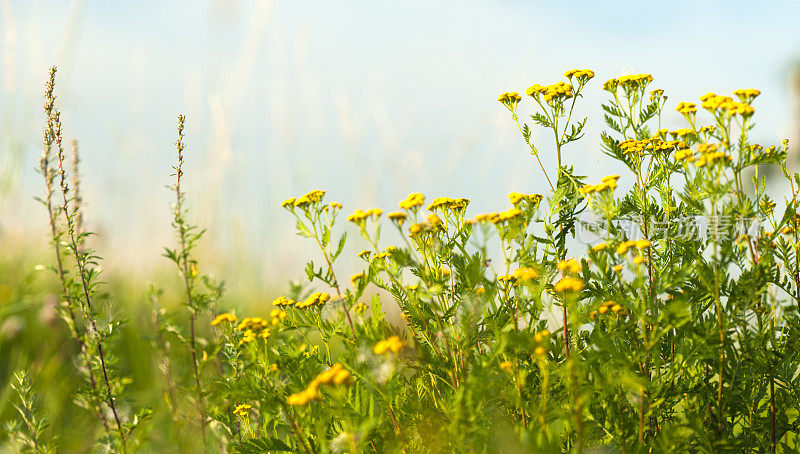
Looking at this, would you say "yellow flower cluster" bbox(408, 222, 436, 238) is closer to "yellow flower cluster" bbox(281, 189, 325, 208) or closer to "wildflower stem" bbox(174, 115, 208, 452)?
"yellow flower cluster" bbox(281, 189, 325, 208)

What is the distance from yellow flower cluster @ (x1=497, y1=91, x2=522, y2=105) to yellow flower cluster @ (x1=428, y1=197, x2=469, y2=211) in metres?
0.56

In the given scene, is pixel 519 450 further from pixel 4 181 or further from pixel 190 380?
pixel 4 181

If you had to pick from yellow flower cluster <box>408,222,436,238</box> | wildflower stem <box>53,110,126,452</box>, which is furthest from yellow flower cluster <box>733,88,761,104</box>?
wildflower stem <box>53,110,126,452</box>

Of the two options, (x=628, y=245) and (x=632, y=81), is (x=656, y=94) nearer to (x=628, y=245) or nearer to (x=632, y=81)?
(x=632, y=81)

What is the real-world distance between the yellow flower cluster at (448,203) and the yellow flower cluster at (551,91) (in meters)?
0.53

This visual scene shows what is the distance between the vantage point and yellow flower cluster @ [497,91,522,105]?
233cm

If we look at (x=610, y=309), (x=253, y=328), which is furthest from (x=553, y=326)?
(x=253, y=328)

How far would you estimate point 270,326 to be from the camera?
68.6 inches

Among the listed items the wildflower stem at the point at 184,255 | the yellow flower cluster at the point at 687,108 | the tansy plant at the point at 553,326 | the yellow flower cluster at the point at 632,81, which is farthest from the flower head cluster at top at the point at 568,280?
the wildflower stem at the point at 184,255

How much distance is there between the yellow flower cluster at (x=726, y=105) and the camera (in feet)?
5.83

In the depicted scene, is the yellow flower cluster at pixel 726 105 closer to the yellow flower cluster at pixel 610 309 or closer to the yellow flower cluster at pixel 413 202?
the yellow flower cluster at pixel 610 309

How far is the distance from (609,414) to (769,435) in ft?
2.56

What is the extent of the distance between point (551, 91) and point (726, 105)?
0.59 meters

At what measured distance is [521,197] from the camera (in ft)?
6.18
